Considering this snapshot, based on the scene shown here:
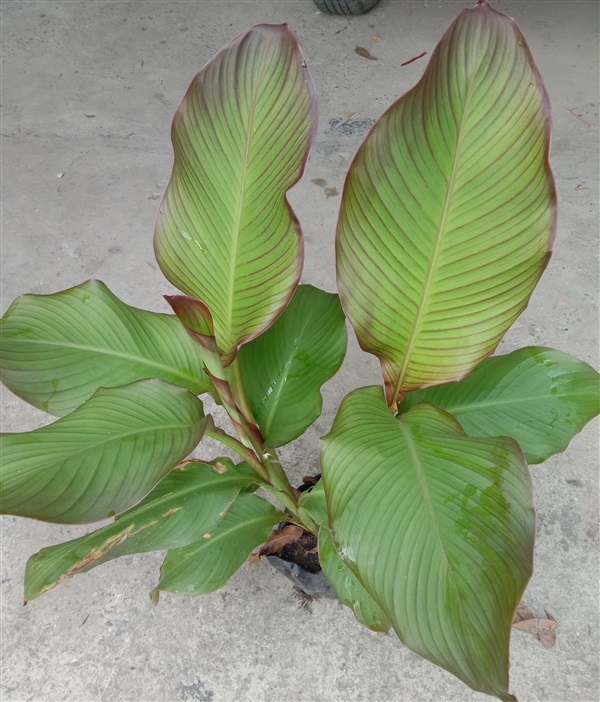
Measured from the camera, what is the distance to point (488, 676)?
20.4 inches

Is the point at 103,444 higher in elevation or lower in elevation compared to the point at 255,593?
higher

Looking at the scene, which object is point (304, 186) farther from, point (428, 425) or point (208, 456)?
point (428, 425)

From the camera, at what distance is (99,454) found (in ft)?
2.24

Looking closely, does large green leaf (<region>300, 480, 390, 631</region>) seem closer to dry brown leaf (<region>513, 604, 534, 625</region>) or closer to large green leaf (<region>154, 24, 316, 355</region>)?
large green leaf (<region>154, 24, 316, 355</region>)

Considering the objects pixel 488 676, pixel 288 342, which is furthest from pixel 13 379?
pixel 488 676

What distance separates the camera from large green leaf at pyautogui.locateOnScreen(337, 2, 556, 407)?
58cm

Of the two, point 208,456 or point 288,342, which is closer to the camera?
point 288,342

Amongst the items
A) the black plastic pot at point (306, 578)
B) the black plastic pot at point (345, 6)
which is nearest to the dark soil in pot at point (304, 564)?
the black plastic pot at point (306, 578)

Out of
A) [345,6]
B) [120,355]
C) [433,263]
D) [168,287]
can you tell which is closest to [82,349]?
[120,355]

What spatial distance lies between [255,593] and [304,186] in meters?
1.30

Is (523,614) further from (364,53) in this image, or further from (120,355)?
(364,53)

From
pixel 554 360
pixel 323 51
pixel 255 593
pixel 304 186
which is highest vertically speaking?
pixel 323 51

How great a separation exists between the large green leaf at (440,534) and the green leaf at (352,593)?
31 centimetres

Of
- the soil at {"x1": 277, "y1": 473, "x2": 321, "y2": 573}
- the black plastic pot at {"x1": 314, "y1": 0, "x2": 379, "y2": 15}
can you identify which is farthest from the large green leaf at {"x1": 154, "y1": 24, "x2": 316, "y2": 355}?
the black plastic pot at {"x1": 314, "y1": 0, "x2": 379, "y2": 15}
